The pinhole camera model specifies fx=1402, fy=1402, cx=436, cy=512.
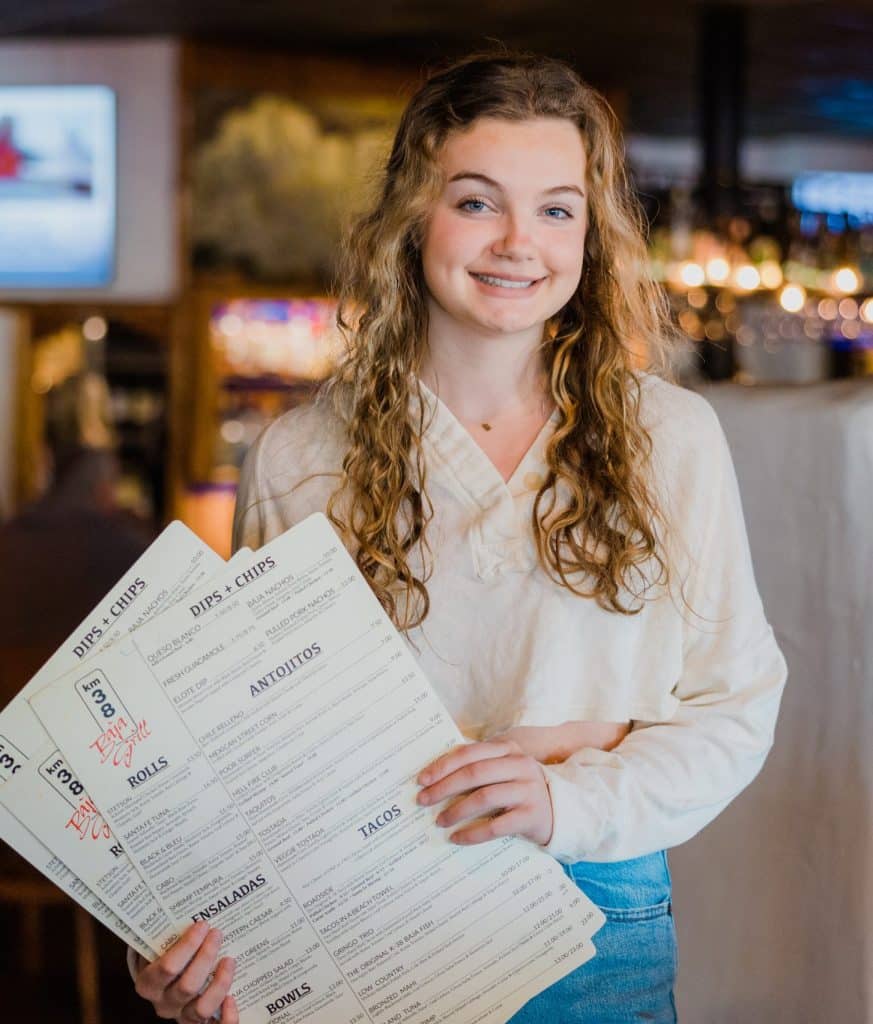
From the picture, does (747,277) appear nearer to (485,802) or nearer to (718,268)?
(718,268)

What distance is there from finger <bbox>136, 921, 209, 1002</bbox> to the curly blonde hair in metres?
0.34

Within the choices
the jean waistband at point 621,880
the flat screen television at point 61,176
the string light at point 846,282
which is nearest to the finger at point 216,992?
the jean waistband at point 621,880

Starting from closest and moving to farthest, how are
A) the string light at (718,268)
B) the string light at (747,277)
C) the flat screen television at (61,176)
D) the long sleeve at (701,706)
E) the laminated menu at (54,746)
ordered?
the laminated menu at (54,746) → the long sleeve at (701,706) → the string light at (718,268) → the string light at (747,277) → the flat screen television at (61,176)

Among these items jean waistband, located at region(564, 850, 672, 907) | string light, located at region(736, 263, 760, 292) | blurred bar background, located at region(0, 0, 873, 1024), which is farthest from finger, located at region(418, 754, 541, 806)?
string light, located at region(736, 263, 760, 292)

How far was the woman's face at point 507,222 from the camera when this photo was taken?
4.32 ft

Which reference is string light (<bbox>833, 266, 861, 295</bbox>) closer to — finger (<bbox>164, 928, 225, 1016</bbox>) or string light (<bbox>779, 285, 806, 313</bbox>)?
string light (<bbox>779, 285, 806, 313</bbox>)

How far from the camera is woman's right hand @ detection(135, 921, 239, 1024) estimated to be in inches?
47.8

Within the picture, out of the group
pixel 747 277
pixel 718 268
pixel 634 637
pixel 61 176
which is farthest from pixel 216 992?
pixel 61 176

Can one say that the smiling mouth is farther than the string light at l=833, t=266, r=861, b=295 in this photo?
No

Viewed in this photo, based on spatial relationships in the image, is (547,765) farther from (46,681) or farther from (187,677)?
(46,681)

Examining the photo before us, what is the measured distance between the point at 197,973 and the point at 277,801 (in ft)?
0.53

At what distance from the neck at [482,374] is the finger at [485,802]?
1.33 feet

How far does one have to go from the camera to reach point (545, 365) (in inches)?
58.1

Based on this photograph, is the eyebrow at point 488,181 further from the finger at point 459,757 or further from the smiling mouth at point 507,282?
the finger at point 459,757
